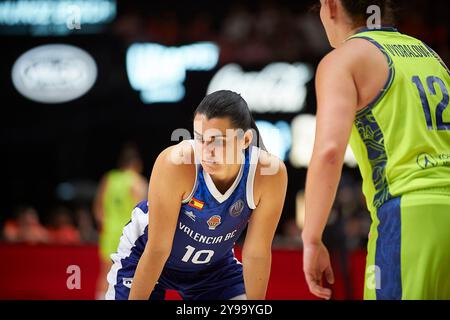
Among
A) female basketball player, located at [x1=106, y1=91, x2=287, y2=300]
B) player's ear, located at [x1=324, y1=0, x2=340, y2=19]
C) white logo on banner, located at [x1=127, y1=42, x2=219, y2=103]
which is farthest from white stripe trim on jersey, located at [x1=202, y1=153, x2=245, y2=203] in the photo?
white logo on banner, located at [x1=127, y1=42, x2=219, y2=103]

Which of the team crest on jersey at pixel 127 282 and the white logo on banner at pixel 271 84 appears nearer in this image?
the team crest on jersey at pixel 127 282

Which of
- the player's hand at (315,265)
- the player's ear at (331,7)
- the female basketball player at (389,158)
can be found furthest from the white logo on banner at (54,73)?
the player's hand at (315,265)

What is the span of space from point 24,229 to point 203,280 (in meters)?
5.66

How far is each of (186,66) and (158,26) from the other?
1.07 m

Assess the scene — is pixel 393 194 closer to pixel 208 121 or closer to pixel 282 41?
pixel 208 121

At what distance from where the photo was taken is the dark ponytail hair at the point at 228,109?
2.65 metres

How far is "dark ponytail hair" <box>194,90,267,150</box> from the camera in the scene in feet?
8.71

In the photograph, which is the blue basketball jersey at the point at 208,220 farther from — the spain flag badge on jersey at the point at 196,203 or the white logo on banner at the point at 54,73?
the white logo on banner at the point at 54,73

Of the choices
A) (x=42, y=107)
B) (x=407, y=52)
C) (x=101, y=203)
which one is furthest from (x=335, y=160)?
(x=42, y=107)

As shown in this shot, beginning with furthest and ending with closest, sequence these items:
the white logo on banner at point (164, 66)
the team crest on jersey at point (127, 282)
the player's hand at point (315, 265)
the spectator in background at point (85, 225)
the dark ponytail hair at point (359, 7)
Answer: the spectator in background at point (85, 225), the white logo on banner at point (164, 66), the team crest on jersey at point (127, 282), the dark ponytail hair at point (359, 7), the player's hand at point (315, 265)

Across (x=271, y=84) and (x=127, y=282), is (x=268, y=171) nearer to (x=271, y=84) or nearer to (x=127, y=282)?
(x=127, y=282)

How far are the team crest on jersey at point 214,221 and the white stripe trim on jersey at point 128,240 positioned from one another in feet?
1.09

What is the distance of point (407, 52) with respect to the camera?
2465mm

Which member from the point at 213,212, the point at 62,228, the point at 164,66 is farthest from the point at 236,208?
the point at 62,228
